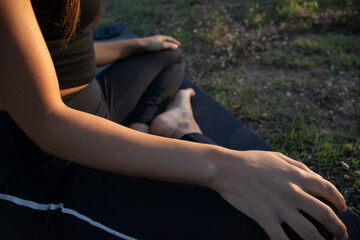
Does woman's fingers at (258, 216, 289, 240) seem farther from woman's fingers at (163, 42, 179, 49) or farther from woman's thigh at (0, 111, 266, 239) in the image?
woman's fingers at (163, 42, 179, 49)

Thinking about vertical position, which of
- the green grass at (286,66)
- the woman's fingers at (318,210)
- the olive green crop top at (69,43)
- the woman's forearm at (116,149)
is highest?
the olive green crop top at (69,43)

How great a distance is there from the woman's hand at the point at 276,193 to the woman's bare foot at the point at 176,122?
0.52 meters

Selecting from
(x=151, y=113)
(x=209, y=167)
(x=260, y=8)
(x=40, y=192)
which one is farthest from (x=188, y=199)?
(x=260, y=8)

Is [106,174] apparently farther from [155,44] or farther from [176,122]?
[155,44]

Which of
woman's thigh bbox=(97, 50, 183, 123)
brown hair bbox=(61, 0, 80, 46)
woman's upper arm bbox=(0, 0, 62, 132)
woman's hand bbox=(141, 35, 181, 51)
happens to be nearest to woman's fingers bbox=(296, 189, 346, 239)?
woman's upper arm bbox=(0, 0, 62, 132)

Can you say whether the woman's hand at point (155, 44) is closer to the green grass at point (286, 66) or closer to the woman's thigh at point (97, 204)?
the green grass at point (286, 66)

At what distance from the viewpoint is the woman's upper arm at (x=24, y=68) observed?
667 millimetres

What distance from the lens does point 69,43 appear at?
3.51ft

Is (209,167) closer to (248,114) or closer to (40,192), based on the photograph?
(40,192)

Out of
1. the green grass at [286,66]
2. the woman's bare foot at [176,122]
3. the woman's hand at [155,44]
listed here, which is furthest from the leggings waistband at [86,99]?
the green grass at [286,66]

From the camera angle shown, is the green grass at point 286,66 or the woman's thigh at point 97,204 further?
the green grass at point 286,66

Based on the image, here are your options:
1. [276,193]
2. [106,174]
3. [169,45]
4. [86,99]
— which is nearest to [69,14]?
[86,99]

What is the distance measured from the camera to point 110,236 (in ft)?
2.83

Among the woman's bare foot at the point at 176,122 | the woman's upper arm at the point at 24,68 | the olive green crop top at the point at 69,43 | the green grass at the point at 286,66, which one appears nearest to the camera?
the woman's upper arm at the point at 24,68
